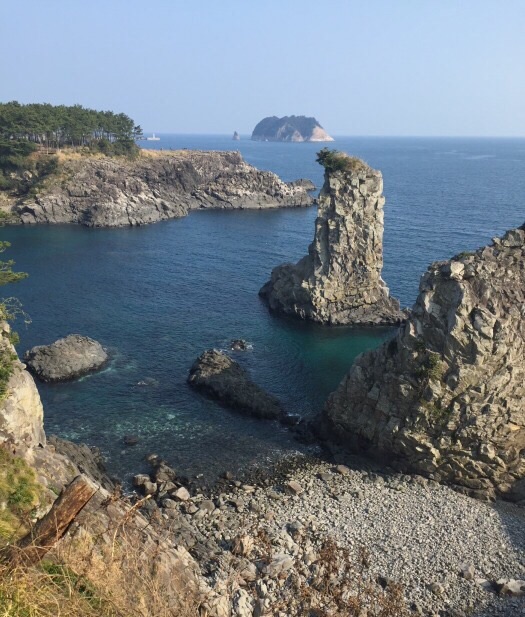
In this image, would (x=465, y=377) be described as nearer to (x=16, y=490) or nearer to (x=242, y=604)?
(x=242, y=604)

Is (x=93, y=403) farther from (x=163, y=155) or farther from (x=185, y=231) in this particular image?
(x=163, y=155)

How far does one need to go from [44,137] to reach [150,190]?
31166 millimetres

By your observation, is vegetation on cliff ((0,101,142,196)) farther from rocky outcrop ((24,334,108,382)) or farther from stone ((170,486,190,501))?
stone ((170,486,190,501))

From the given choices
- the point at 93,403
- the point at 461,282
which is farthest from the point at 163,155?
the point at 461,282

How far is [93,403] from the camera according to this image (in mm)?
50000

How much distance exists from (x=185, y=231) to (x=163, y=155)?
49.3 metres

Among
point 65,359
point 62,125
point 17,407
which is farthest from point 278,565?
point 62,125

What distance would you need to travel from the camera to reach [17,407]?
31.1 metres

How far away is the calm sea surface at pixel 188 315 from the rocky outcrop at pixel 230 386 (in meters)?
1.19

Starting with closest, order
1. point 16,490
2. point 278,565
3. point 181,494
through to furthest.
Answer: point 16,490 < point 278,565 < point 181,494

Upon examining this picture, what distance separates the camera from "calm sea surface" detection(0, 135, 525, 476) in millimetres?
45906

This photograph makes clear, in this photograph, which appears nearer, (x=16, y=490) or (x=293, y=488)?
(x=16, y=490)

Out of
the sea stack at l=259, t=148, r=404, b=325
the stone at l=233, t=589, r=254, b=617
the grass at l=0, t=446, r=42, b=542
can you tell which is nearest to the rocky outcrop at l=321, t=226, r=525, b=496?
the stone at l=233, t=589, r=254, b=617

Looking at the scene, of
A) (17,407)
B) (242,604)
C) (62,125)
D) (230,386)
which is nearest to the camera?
(242,604)
